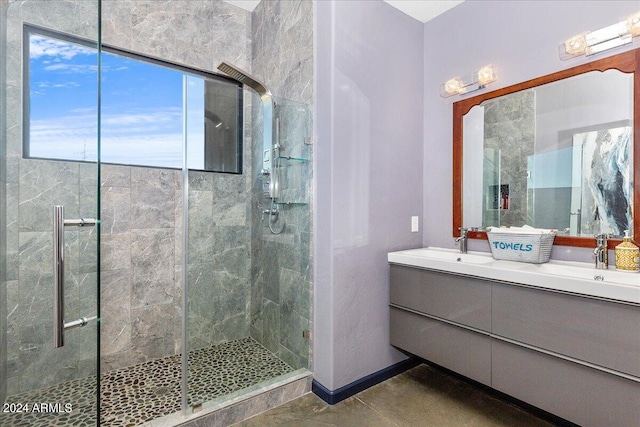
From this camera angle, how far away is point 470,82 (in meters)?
2.31

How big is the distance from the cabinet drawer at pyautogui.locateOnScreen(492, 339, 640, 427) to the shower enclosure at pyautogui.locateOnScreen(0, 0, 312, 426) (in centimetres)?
123

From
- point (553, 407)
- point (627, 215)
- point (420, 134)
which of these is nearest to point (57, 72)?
point (420, 134)

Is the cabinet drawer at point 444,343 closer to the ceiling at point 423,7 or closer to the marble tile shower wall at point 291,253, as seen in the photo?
the marble tile shower wall at point 291,253

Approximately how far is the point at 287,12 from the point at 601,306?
2689 mm

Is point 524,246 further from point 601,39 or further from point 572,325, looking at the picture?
point 601,39

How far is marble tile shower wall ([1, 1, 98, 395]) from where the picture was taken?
1.08m

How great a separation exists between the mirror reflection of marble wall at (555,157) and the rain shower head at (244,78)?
150 centimetres

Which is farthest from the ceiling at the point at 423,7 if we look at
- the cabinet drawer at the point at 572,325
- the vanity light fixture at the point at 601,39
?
the cabinet drawer at the point at 572,325

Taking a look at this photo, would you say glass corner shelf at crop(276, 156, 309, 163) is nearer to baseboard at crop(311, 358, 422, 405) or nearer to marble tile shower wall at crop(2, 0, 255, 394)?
marble tile shower wall at crop(2, 0, 255, 394)

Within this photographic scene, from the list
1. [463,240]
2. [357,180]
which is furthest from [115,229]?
[463,240]

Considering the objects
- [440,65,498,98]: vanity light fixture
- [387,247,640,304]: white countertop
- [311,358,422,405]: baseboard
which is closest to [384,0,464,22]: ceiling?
[440,65,498,98]: vanity light fixture

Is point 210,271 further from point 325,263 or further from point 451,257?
point 451,257

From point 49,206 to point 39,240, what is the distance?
0.12m

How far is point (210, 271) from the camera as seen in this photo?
195 centimetres
